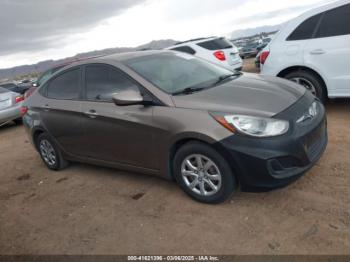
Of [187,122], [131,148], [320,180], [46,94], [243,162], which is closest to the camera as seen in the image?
[243,162]

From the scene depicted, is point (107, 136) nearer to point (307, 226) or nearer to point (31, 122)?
point (31, 122)

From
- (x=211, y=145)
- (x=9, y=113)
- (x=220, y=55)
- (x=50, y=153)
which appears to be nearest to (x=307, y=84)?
(x=211, y=145)

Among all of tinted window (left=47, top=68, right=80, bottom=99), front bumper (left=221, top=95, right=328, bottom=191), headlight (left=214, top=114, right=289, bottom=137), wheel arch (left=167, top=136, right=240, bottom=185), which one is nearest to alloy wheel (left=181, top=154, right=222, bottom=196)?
wheel arch (left=167, top=136, right=240, bottom=185)

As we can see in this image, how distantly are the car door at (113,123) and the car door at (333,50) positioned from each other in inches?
134

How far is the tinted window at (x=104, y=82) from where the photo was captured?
170 inches

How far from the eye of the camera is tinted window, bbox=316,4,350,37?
18.9 feet

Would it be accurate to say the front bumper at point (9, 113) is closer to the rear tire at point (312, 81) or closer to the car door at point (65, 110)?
the car door at point (65, 110)

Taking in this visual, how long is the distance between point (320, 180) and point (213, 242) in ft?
5.01

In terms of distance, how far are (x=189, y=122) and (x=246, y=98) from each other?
2.14ft

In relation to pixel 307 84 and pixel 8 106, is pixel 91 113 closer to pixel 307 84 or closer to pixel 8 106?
pixel 307 84

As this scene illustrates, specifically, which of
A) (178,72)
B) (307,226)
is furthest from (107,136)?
(307,226)

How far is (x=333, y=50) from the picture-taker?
579 centimetres

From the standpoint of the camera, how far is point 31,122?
5840 millimetres

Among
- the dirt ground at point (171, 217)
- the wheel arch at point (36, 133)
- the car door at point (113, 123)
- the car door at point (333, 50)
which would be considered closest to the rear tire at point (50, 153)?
the wheel arch at point (36, 133)
